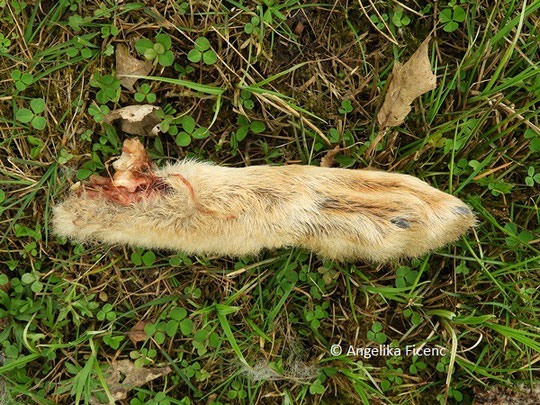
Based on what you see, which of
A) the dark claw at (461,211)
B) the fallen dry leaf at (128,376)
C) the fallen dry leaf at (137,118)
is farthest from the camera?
the fallen dry leaf at (128,376)

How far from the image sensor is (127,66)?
10.7 ft

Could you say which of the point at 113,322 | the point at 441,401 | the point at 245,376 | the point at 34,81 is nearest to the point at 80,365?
the point at 113,322

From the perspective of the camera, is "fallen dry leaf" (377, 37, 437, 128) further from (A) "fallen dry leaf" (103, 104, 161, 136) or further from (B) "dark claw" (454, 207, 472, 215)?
(A) "fallen dry leaf" (103, 104, 161, 136)

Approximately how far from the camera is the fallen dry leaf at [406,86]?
9.53 feet

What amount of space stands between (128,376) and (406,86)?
2982mm

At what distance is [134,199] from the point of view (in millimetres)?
2875

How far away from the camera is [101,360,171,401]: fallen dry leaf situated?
3363 millimetres

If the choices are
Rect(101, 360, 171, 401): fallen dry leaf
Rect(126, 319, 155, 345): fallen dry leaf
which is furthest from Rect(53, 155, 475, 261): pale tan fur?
Rect(101, 360, 171, 401): fallen dry leaf

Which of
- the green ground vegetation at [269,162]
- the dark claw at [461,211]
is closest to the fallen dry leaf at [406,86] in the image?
the green ground vegetation at [269,162]

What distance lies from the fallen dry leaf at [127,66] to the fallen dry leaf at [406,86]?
1.78 metres

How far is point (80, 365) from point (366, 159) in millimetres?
2710

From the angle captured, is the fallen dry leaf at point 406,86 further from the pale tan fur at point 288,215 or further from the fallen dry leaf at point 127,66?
the fallen dry leaf at point 127,66

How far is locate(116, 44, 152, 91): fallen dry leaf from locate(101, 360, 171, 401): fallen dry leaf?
2.17 m

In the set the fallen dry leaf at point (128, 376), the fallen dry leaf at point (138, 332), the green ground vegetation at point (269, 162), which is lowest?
the fallen dry leaf at point (128, 376)
